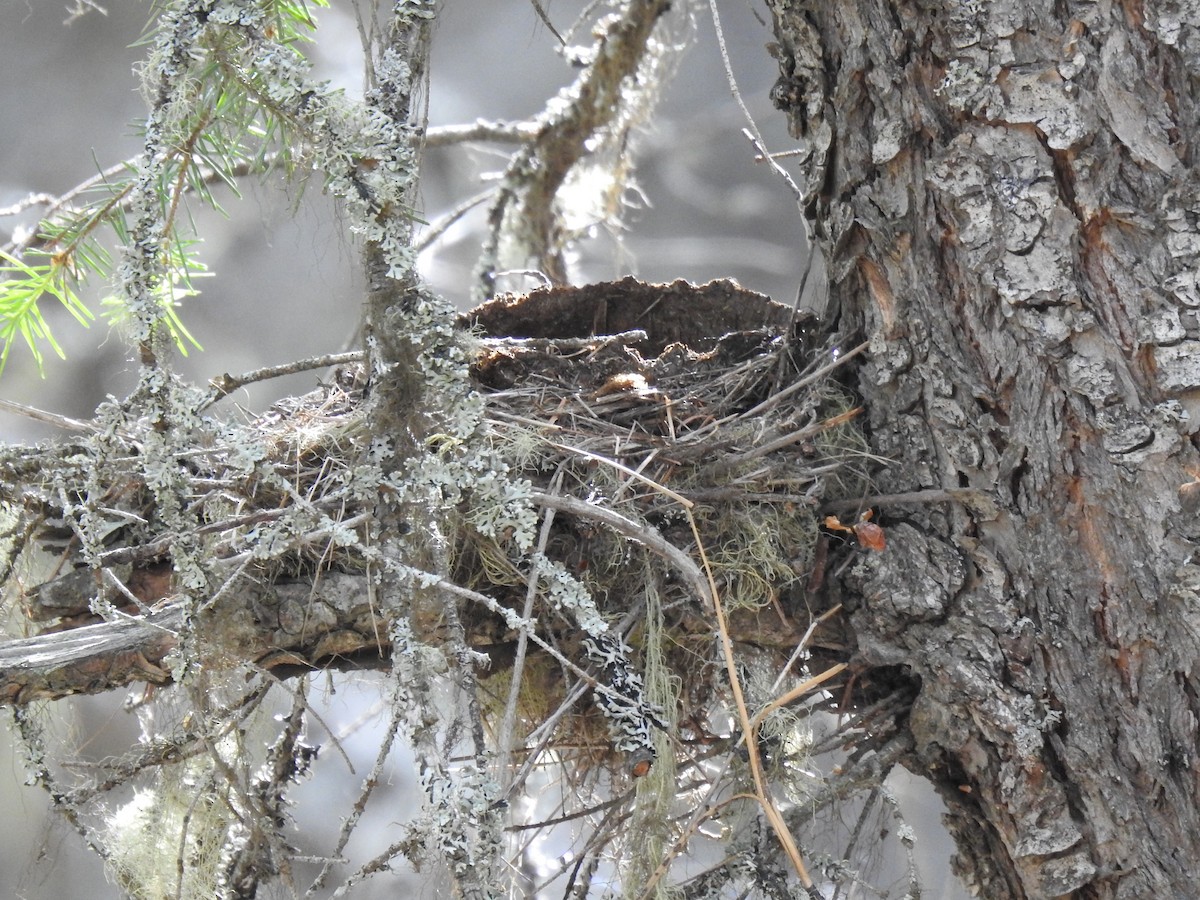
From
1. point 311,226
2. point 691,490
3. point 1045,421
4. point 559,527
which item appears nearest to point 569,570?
point 559,527

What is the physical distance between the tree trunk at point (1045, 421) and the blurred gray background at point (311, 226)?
2726 millimetres

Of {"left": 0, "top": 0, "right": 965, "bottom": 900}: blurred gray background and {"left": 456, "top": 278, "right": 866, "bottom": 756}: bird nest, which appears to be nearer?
{"left": 456, "top": 278, "right": 866, "bottom": 756}: bird nest

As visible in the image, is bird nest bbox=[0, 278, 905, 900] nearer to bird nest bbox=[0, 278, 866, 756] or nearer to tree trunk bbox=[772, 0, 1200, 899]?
bird nest bbox=[0, 278, 866, 756]

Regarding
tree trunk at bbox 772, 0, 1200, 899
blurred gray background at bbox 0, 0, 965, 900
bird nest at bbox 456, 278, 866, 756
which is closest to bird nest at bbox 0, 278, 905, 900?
bird nest at bbox 456, 278, 866, 756

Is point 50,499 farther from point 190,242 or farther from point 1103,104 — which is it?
point 1103,104

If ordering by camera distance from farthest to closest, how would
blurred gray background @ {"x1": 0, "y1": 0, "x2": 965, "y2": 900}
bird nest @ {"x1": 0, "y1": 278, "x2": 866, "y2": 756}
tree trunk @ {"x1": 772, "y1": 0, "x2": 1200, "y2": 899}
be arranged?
blurred gray background @ {"x1": 0, "y1": 0, "x2": 965, "y2": 900}, bird nest @ {"x1": 0, "y1": 278, "x2": 866, "y2": 756}, tree trunk @ {"x1": 772, "y1": 0, "x2": 1200, "y2": 899}

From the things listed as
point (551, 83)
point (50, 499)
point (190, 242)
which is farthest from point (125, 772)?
point (551, 83)

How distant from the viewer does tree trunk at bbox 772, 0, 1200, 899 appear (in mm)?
1310

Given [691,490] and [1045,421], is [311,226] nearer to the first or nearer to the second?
[691,490]

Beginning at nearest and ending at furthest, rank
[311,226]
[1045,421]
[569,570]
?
1. [1045,421]
2. [569,570]
3. [311,226]

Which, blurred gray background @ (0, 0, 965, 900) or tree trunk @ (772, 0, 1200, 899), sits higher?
blurred gray background @ (0, 0, 965, 900)

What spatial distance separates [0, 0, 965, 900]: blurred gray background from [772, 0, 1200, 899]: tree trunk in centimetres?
273

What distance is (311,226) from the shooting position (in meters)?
4.16

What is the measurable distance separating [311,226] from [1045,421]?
10.9 feet
